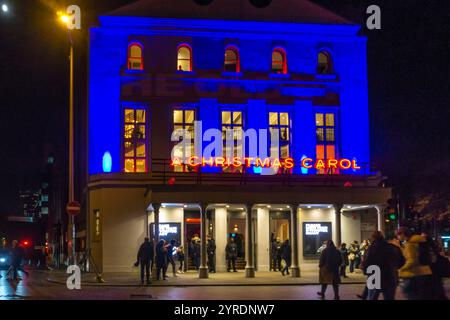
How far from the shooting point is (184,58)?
3884 cm

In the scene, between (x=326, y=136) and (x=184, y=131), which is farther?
(x=326, y=136)

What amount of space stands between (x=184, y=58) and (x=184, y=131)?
4.27 meters

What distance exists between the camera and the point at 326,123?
3944 centimetres

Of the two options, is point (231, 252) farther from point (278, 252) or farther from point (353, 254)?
point (353, 254)

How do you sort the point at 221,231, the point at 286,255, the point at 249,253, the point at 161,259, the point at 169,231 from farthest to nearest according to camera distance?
the point at 221,231
the point at 169,231
the point at 286,255
the point at 249,253
the point at 161,259

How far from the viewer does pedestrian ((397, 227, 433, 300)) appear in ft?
42.4

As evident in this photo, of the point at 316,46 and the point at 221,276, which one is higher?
the point at 316,46

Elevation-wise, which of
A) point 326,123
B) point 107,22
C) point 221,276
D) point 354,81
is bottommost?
point 221,276

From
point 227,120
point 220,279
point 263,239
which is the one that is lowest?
point 220,279

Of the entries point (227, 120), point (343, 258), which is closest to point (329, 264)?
point (343, 258)

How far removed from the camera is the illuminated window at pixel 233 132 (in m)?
37.8
